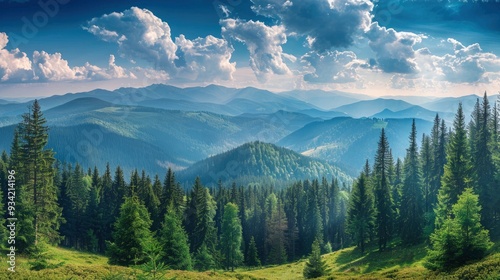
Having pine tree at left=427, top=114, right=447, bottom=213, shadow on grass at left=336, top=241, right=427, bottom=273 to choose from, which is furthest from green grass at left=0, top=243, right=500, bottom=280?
pine tree at left=427, top=114, right=447, bottom=213

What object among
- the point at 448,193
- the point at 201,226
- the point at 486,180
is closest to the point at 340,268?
the point at 448,193

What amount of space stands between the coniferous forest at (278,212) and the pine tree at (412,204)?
185 mm

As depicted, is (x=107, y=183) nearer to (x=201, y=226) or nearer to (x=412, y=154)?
(x=201, y=226)

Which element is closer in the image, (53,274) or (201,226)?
(53,274)

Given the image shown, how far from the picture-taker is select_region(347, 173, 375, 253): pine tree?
6931 cm

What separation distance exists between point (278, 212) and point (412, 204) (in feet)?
147

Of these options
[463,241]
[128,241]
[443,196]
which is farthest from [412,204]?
[128,241]

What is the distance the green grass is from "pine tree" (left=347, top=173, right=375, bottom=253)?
3892mm

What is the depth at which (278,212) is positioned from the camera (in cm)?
10406

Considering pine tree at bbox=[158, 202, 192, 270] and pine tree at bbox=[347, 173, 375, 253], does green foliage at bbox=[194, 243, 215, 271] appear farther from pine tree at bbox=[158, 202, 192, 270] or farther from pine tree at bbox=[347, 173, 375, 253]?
pine tree at bbox=[347, 173, 375, 253]

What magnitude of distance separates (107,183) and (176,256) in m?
47.7

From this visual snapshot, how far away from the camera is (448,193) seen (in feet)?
168

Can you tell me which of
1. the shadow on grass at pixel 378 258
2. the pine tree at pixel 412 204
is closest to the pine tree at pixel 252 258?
the shadow on grass at pixel 378 258

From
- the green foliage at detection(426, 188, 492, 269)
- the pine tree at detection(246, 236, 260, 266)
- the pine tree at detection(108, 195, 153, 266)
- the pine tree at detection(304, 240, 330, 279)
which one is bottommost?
the pine tree at detection(246, 236, 260, 266)
